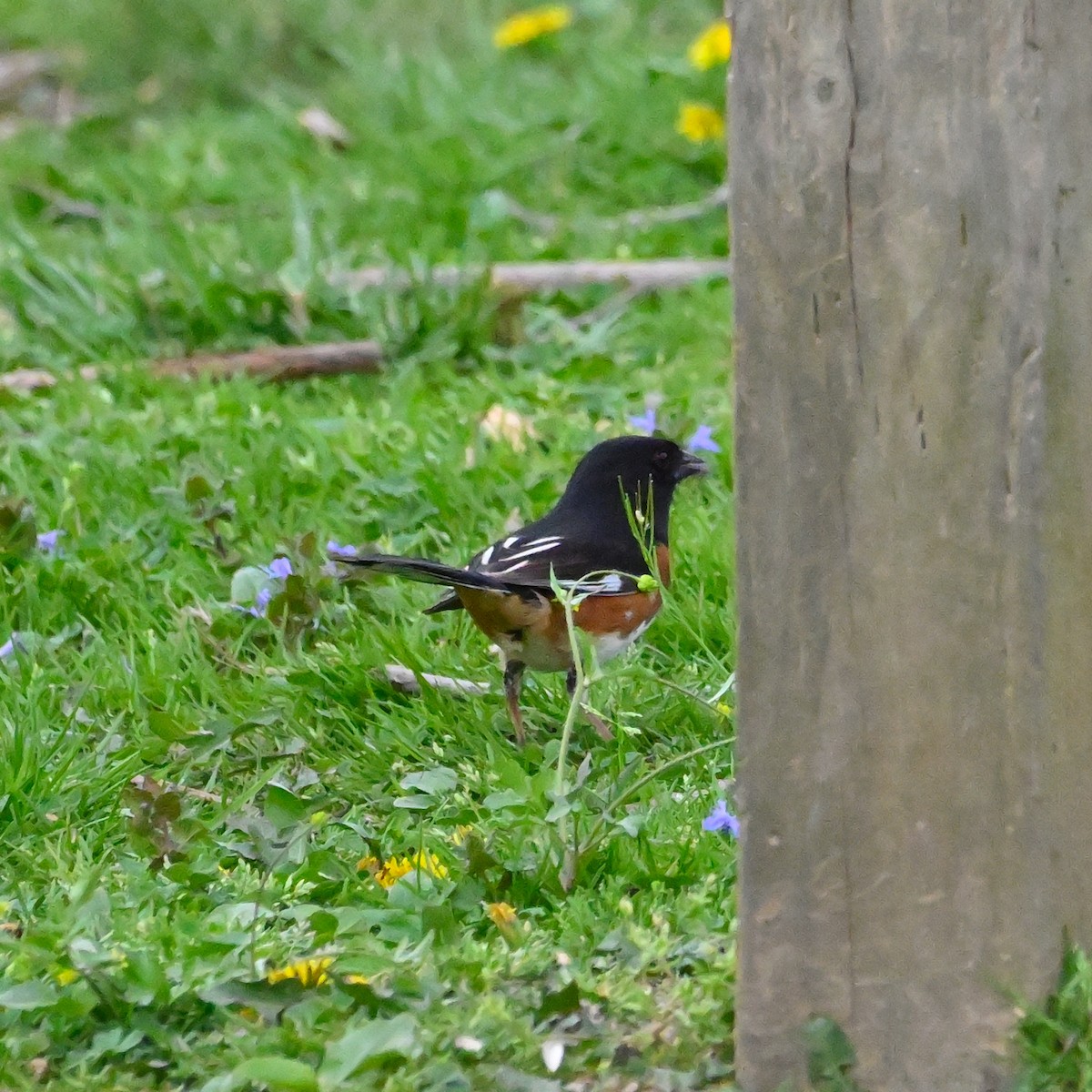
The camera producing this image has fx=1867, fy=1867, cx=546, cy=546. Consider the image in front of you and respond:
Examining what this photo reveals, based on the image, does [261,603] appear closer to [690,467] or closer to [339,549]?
[339,549]

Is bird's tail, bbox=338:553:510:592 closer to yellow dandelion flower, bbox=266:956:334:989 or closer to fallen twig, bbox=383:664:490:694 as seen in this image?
fallen twig, bbox=383:664:490:694

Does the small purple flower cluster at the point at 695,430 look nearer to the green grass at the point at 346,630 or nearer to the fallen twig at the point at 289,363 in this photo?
the green grass at the point at 346,630

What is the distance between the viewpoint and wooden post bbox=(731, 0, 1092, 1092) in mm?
2348

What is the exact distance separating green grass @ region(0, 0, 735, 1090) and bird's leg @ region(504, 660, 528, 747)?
0.19 feet

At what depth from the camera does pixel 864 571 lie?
2480mm

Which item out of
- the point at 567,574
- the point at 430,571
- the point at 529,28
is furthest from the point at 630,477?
the point at 529,28

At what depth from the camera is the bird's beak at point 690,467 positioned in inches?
185

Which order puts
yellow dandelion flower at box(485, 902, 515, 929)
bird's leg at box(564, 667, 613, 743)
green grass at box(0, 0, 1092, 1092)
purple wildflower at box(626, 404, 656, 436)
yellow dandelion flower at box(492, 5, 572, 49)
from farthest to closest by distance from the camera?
yellow dandelion flower at box(492, 5, 572, 49), purple wildflower at box(626, 404, 656, 436), bird's leg at box(564, 667, 613, 743), yellow dandelion flower at box(485, 902, 515, 929), green grass at box(0, 0, 1092, 1092)

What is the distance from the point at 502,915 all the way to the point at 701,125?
572 cm

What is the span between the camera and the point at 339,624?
4.56m

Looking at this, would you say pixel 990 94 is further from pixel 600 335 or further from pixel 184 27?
pixel 184 27

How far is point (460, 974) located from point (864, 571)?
923 mm

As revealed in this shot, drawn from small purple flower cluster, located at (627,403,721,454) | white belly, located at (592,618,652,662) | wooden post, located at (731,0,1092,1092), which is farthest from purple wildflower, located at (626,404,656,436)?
wooden post, located at (731,0,1092,1092)

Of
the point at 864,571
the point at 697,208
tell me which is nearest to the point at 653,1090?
the point at 864,571
